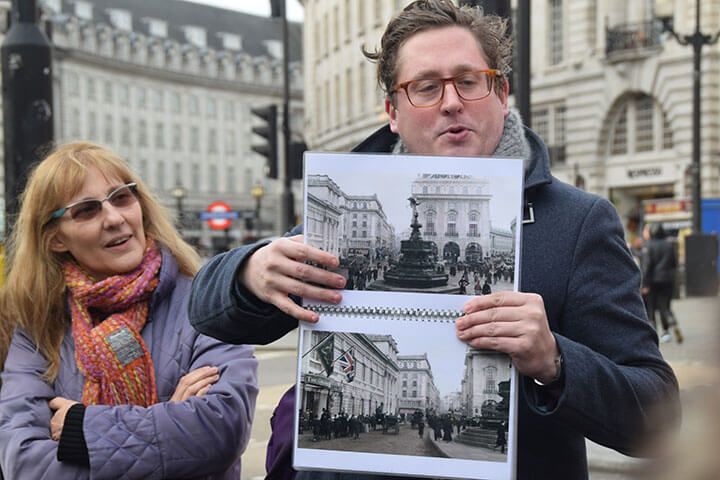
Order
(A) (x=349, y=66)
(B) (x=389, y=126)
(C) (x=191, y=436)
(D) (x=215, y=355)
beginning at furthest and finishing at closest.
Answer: (A) (x=349, y=66)
(D) (x=215, y=355)
(C) (x=191, y=436)
(B) (x=389, y=126)

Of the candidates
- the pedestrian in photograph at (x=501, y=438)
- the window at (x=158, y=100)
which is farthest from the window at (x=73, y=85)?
the pedestrian in photograph at (x=501, y=438)

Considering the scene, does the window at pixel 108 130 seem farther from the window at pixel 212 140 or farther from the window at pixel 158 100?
the window at pixel 212 140

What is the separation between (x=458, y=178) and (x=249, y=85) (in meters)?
96.1

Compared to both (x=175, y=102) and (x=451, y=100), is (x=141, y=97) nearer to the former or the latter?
(x=175, y=102)

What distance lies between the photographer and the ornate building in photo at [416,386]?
1652 mm

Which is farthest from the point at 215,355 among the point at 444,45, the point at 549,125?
the point at 549,125

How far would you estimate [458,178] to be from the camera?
1.65 metres

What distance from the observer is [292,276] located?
5.78 feet

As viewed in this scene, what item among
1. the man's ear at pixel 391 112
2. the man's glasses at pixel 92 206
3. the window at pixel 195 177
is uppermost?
the window at pixel 195 177

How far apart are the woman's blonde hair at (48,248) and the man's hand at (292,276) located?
1.20m

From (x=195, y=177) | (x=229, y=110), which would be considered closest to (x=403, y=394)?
(x=195, y=177)

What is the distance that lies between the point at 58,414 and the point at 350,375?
Answer: 127 centimetres

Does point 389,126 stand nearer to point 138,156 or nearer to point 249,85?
point 138,156

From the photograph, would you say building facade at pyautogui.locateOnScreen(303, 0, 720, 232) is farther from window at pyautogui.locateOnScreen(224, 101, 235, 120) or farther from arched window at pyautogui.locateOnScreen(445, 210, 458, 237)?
window at pyautogui.locateOnScreen(224, 101, 235, 120)
